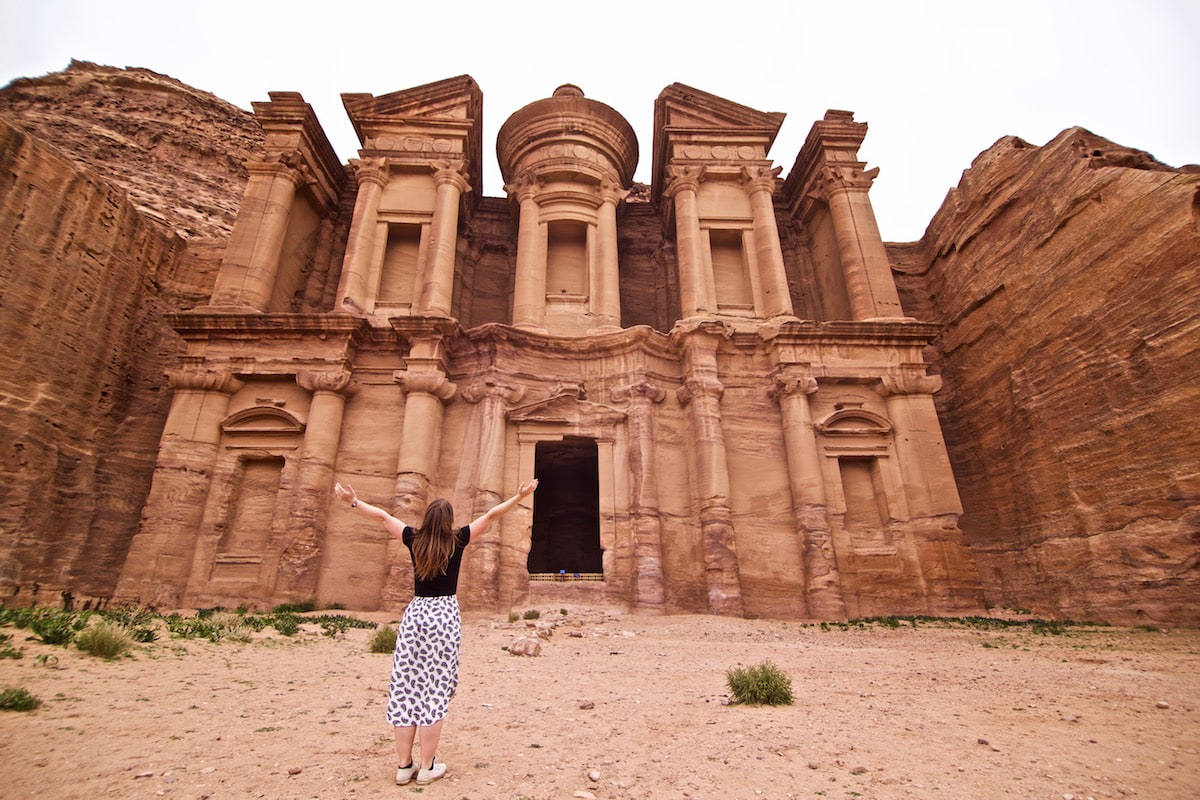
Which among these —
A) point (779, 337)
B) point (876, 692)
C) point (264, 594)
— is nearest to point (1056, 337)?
point (779, 337)

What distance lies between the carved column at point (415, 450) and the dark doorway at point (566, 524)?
19.4 ft

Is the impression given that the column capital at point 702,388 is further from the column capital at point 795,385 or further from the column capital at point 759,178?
the column capital at point 759,178

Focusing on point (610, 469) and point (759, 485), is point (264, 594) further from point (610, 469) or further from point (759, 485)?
point (759, 485)

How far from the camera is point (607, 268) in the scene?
1817 cm

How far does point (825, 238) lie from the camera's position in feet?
67.3

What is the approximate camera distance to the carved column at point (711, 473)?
43.1ft

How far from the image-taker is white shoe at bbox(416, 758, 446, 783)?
11.8 ft

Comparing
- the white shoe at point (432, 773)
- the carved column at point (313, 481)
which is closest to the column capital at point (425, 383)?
the carved column at point (313, 481)

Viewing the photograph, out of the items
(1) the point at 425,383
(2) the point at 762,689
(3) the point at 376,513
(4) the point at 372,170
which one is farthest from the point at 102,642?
(4) the point at 372,170

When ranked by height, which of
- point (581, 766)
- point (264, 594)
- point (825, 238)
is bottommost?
point (581, 766)

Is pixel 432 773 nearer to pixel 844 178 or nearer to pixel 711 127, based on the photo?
pixel 844 178

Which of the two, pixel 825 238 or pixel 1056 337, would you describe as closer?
pixel 1056 337

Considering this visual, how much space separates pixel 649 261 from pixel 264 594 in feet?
54.3

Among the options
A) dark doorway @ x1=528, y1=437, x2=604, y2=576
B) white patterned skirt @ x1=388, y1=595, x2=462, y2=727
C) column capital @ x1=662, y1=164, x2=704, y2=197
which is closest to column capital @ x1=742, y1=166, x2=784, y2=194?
column capital @ x1=662, y1=164, x2=704, y2=197
